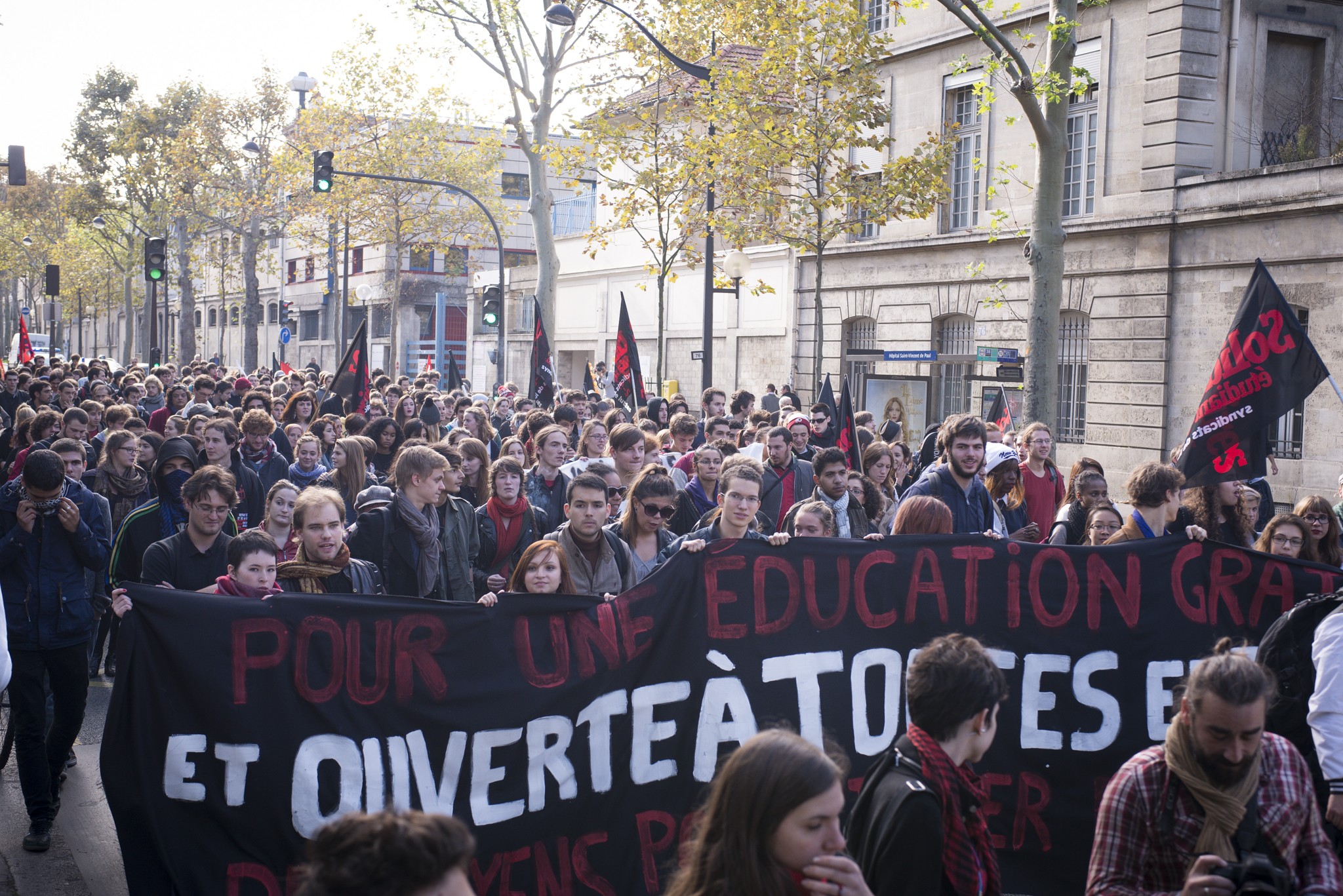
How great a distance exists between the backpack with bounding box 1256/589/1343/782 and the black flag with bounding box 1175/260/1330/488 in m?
2.90

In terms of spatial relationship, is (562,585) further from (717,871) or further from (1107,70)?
(1107,70)

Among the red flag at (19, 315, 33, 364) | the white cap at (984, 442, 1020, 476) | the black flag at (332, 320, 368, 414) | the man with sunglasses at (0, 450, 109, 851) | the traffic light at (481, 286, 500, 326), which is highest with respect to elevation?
the traffic light at (481, 286, 500, 326)

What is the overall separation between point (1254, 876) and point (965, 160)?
23473mm

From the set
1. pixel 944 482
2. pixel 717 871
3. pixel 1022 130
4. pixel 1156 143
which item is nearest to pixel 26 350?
pixel 1022 130

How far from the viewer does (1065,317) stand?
883 inches

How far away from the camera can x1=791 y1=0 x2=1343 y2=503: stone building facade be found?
18188 mm

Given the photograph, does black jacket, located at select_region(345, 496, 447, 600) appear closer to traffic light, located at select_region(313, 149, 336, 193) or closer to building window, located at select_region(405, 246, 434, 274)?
traffic light, located at select_region(313, 149, 336, 193)

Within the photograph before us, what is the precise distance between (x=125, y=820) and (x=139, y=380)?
1447cm

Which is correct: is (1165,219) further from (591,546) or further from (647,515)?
(591,546)

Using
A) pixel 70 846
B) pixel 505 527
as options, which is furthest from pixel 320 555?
pixel 505 527

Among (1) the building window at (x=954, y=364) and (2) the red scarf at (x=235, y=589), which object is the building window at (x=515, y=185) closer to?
(1) the building window at (x=954, y=364)

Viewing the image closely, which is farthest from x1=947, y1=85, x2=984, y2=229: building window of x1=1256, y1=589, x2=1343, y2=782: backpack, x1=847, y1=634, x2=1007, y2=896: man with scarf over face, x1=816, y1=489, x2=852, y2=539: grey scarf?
x1=847, y1=634, x2=1007, y2=896: man with scarf over face

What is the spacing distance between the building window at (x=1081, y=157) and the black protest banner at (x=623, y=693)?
58.9 feet

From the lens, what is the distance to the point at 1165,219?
66.0 feet
